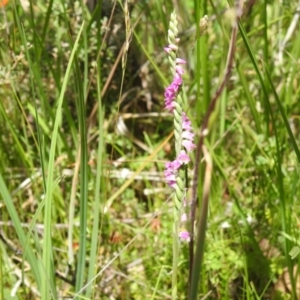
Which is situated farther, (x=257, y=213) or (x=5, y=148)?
(x=5, y=148)

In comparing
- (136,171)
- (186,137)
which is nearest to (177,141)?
(186,137)

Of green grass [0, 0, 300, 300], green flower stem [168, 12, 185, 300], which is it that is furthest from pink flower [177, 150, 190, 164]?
green grass [0, 0, 300, 300]

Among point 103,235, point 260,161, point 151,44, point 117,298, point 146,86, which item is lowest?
point 117,298

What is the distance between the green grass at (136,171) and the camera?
1.23 meters

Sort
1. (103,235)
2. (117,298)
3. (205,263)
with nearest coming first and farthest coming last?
(205,263) → (117,298) → (103,235)

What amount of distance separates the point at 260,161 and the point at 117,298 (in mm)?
515

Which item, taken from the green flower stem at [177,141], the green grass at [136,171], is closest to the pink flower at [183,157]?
the green flower stem at [177,141]

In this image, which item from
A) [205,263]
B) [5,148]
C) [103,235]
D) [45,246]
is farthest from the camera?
[5,148]

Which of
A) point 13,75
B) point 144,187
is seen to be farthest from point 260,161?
point 13,75

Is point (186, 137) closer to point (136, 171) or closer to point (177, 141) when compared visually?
point (177, 141)

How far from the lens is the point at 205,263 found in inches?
55.2

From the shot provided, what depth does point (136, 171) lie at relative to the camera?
67.3 inches

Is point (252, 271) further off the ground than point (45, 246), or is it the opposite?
point (45, 246)

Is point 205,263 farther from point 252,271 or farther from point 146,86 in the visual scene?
point 146,86
